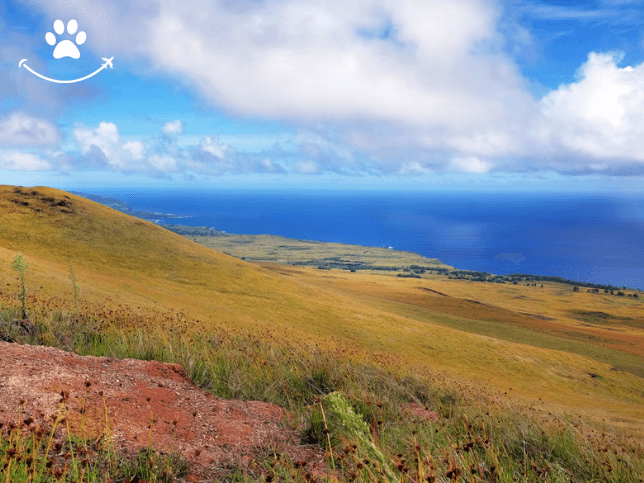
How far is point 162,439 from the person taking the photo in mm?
4422

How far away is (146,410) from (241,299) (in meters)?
17.6

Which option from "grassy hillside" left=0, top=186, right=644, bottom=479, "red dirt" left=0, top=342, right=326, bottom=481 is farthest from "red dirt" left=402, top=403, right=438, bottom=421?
"red dirt" left=0, top=342, right=326, bottom=481

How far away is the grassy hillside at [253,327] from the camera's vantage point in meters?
8.55

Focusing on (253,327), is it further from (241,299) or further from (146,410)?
(146,410)

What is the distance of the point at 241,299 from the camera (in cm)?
2245

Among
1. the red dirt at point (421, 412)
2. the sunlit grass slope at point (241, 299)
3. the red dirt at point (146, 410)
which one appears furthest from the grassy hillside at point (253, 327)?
the red dirt at point (146, 410)

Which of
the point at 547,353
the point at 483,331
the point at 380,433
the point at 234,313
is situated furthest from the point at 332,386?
the point at 483,331

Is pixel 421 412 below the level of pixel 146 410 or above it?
below

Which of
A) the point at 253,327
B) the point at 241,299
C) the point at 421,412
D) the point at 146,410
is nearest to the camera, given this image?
the point at 146,410

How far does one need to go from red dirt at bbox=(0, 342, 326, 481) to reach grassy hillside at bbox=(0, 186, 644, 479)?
1140mm

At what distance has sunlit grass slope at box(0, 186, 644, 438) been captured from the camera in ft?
57.3

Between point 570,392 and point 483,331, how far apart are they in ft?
42.2

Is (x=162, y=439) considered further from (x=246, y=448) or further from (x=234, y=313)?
(x=234, y=313)

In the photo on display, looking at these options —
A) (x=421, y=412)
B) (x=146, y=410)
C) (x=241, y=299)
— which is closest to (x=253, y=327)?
(x=241, y=299)
